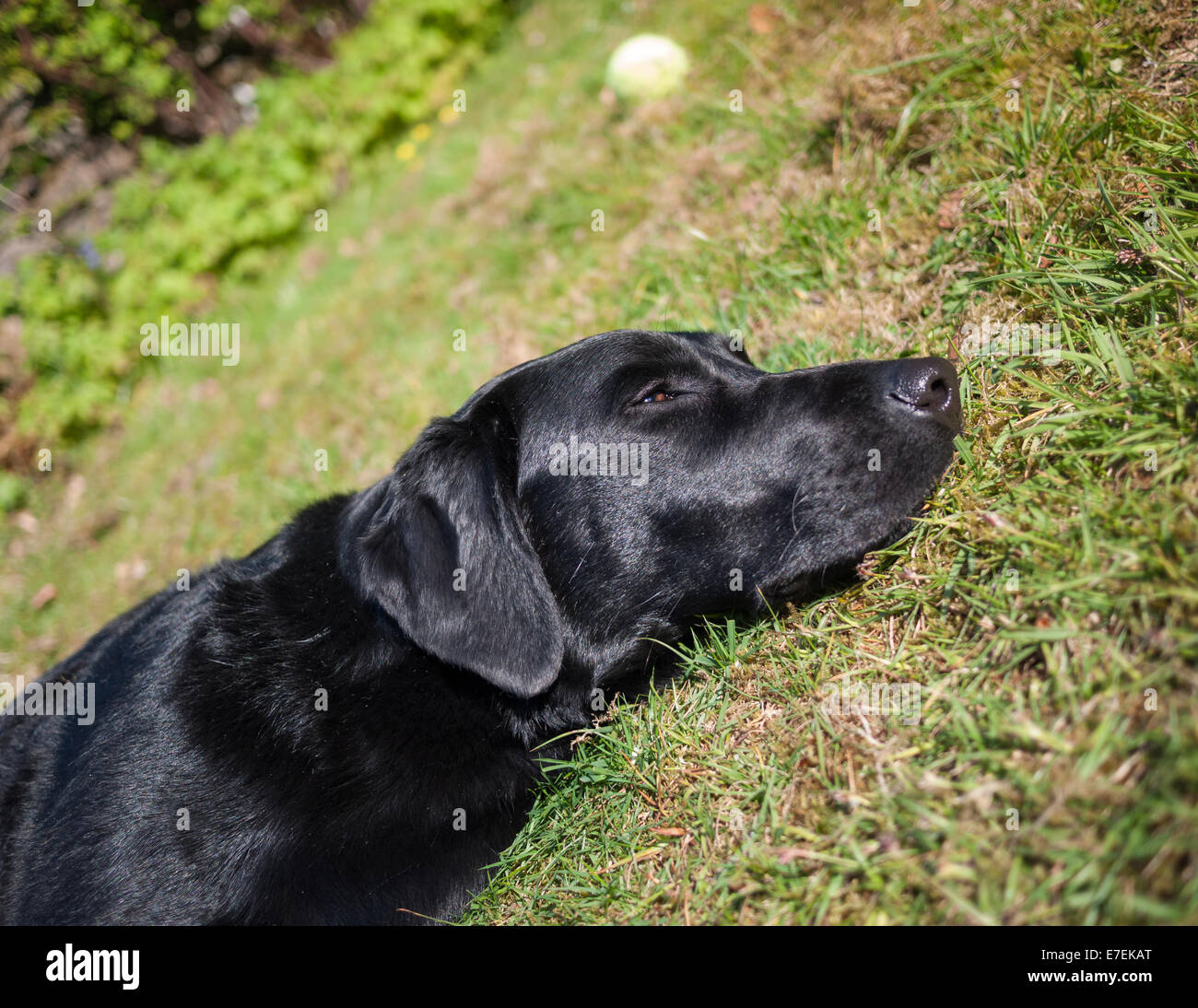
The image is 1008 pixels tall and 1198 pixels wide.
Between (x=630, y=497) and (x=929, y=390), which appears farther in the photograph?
(x=630, y=497)

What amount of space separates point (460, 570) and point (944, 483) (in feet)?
4.44

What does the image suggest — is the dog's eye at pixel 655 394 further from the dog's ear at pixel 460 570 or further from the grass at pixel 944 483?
the grass at pixel 944 483

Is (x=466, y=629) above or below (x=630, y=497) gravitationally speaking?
below

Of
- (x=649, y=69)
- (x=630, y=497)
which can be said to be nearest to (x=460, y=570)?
(x=630, y=497)

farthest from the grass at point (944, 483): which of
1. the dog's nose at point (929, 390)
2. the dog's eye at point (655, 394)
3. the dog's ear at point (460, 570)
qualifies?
the dog's eye at point (655, 394)

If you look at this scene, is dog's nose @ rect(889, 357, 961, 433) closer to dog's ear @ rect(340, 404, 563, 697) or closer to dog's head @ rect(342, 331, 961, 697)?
dog's head @ rect(342, 331, 961, 697)

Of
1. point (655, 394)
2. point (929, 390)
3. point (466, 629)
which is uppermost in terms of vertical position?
point (655, 394)

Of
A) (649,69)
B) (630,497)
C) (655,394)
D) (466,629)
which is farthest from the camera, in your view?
(649,69)

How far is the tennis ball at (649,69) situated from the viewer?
200 inches

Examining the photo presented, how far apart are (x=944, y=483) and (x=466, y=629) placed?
53.9 inches

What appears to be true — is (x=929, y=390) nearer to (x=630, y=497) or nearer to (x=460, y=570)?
(x=630, y=497)

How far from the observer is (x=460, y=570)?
2.22 meters

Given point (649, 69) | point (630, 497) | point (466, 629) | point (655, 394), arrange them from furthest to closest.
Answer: point (649, 69)
point (655, 394)
point (630, 497)
point (466, 629)

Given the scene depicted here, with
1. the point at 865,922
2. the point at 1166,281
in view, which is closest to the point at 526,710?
the point at 865,922
